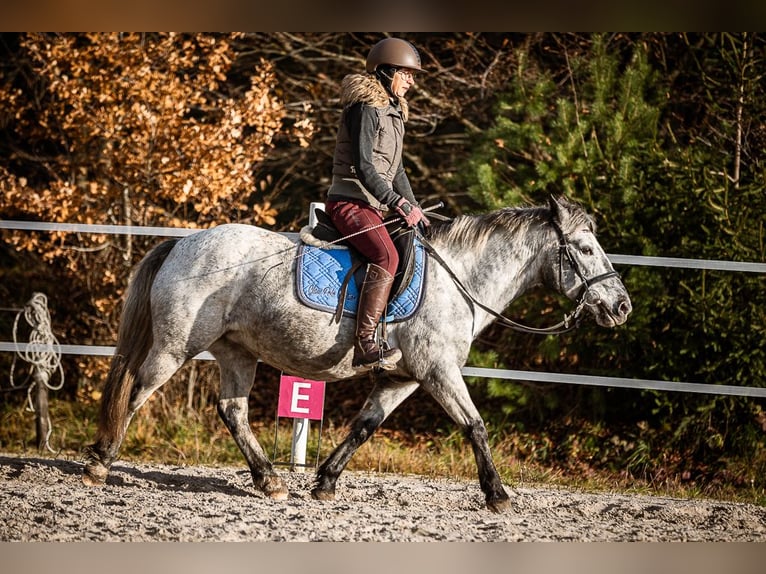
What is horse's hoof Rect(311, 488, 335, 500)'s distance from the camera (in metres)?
4.89

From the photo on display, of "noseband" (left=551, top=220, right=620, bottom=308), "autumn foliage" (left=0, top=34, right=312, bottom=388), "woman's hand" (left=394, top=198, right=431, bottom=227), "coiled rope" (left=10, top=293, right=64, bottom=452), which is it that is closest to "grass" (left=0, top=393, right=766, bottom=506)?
"coiled rope" (left=10, top=293, right=64, bottom=452)

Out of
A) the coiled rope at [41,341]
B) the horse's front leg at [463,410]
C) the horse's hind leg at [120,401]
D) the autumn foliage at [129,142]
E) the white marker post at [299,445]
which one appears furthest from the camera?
the autumn foliage at [129,142]

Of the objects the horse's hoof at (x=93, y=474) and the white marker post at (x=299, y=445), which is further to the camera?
the white marker post at (x=299, y=445)

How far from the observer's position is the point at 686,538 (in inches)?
180

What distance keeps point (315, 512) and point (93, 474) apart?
1.24 meters

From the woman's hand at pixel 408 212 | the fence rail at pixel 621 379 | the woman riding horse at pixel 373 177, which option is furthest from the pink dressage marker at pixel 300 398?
the woman's hand at pixel 408 212

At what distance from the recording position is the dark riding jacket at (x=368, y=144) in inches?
177

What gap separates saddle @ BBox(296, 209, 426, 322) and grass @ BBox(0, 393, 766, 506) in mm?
1401

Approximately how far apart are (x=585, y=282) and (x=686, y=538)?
1.38 metres

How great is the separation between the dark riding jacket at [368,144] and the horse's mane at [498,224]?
1.41ft

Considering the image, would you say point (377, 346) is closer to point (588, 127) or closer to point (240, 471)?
point (240, 471)

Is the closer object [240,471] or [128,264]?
[240,471]

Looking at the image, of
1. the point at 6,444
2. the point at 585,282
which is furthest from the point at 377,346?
the point at 6,444

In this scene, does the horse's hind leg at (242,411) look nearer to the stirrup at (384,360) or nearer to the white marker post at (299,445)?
the stirrup at (384,360)
